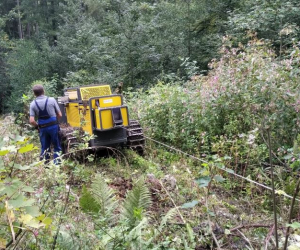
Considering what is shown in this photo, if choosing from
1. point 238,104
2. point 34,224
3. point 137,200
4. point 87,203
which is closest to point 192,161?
point 238,104

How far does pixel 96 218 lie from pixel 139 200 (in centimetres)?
48

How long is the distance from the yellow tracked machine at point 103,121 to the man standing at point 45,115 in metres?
0.43

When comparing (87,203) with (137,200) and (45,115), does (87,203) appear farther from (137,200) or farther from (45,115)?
(45,115)

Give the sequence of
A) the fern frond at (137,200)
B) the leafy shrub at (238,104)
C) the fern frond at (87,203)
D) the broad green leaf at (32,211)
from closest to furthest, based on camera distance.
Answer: the broad green leaf at (32,211)
the fern frond at (87,203)
the fern frond at (137,200)
the leafy shrub at (238,104)

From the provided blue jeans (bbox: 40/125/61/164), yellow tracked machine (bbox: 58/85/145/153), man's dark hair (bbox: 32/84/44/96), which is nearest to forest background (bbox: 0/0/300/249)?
man's dark hair (bbox: 32/84/44/96)

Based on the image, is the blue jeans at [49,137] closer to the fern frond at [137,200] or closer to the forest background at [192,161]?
the forest background at [192,161]

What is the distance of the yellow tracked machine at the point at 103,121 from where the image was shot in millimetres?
7180

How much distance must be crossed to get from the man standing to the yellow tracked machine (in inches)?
16.9

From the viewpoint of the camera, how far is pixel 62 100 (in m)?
9.06

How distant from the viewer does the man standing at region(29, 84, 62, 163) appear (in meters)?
6.46

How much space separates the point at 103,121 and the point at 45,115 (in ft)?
4.08

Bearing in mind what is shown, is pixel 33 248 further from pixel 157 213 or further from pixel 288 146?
pixel 288 146

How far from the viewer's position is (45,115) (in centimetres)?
654

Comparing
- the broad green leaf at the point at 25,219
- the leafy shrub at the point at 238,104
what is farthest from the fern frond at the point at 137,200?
the leafy shrub at the point at 238,104
